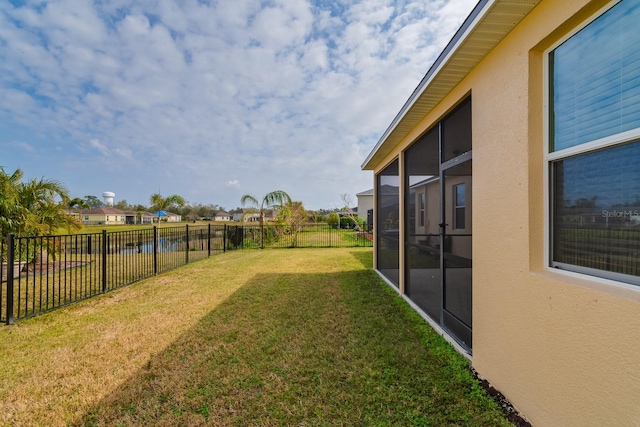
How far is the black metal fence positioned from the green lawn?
2.44 ft

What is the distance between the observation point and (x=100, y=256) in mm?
5617

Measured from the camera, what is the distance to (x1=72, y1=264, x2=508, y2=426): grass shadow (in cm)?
199

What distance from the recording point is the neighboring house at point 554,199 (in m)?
1.33

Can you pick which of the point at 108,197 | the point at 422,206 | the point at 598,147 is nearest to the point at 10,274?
the point at 422,206

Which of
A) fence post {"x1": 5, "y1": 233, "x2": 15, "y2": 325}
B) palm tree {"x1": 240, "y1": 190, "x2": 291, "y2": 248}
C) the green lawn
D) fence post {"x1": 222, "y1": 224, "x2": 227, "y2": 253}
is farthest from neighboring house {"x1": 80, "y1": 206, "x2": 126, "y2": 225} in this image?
the green lawn

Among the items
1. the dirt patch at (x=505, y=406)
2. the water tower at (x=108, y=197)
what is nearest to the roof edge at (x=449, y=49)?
the dirt patch at (x=505, y=406)

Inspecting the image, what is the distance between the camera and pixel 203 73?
871 centimetres

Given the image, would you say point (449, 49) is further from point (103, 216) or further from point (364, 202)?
point (103, 216)

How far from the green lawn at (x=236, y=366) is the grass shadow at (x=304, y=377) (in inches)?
0.5

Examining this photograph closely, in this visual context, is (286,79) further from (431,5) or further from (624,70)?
(624,70)

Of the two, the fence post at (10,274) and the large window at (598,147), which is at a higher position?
the large window at (598,147)

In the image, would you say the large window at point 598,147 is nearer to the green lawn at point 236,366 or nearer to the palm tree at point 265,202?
the green lawn at point 236,366

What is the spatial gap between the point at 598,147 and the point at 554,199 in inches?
17.2

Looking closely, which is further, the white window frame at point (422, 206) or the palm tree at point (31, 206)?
the palm tree at point (31, 206)
